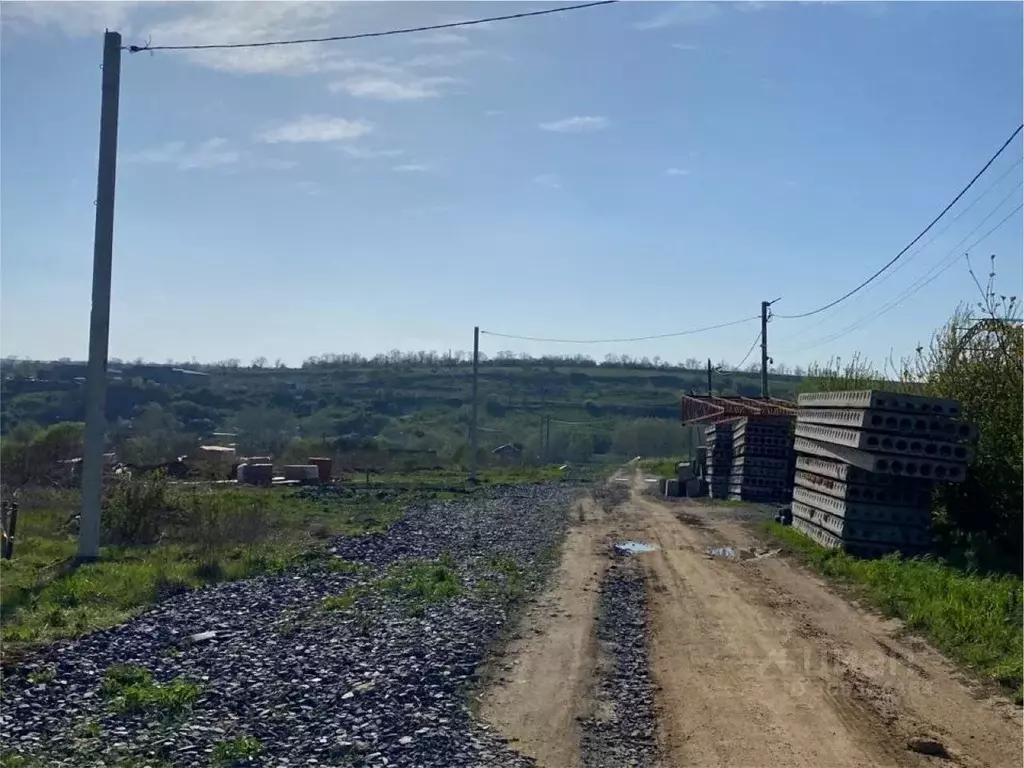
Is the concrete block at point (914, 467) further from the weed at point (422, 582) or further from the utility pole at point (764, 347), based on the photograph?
the utility pole at point (764, 347)

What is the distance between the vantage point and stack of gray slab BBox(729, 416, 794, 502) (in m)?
27.8

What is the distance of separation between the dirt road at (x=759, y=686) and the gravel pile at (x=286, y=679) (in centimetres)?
51

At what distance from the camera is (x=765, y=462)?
2816 centimetres

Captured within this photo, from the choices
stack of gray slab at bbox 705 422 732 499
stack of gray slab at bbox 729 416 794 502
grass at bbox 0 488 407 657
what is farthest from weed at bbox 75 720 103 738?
stack of gray slab at bbox 705 422 732 499

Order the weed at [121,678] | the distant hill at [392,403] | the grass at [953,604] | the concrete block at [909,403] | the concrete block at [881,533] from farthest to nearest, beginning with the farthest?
the distant hill at [392,403] → the concrete block at [881,533] → the concrete block at [909,403] → the grass at [953,604] → the weed at [121,678]

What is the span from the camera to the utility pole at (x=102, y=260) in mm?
14484

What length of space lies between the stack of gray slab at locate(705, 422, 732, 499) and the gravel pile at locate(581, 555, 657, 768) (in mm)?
18694

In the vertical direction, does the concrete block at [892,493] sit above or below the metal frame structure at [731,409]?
below

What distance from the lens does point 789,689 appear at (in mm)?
8125

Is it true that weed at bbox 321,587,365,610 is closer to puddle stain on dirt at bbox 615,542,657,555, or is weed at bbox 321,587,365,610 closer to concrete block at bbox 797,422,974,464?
puddle stain on dirt at bbox 615,542,657,555

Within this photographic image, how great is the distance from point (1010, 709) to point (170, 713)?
6010 mm

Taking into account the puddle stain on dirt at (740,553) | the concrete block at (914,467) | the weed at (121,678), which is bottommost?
the puddle stain on dirt at (740,553)

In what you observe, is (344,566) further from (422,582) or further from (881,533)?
(881,533)

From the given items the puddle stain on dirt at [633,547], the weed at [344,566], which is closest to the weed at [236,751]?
the weed at [344,566]
